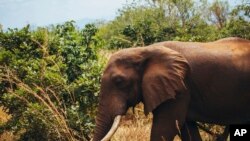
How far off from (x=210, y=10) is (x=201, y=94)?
33.7m

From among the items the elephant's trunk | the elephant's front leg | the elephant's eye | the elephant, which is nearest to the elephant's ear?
the elephant

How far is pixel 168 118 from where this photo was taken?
18.6ft

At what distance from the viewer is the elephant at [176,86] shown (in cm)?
569

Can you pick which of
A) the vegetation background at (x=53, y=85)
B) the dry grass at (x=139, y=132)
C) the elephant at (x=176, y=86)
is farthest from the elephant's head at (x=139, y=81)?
the dry grass at (x=139, y=132)

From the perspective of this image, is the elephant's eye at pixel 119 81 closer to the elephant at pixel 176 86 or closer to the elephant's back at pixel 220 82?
the elephant at pixel 176 86

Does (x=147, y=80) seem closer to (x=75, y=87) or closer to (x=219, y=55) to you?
(x=219, y=55)

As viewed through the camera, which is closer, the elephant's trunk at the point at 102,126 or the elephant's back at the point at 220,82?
the elephant's trunk at the point at 102,126

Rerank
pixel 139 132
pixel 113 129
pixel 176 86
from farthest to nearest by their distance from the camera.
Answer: pixel 139 132 → pixel 176 86 → pixel 113 129

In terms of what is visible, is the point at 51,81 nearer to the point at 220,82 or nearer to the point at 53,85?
the point at 53,85

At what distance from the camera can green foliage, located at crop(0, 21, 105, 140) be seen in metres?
7.14

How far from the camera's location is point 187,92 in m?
5.78

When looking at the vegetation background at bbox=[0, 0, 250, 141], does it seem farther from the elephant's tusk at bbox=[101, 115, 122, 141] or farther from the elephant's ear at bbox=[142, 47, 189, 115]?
the elephant's ear at bbox=[142, 47, 189, 115]

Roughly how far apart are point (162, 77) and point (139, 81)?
0.32m

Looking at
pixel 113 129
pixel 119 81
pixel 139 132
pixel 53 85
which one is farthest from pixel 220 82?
pixel 53 85
